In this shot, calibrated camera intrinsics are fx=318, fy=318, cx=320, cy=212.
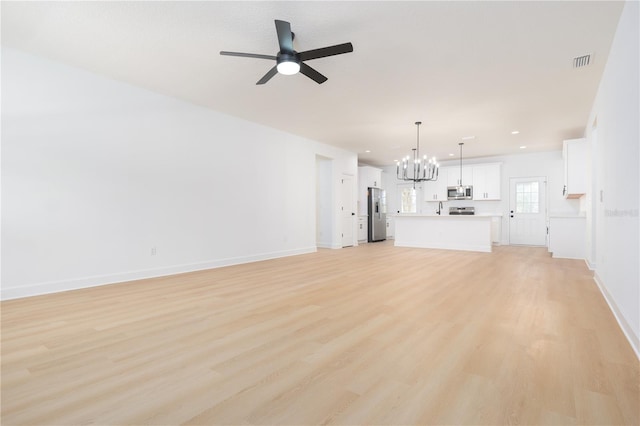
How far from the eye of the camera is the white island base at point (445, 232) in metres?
→ 8.08

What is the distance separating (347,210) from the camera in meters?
9.31

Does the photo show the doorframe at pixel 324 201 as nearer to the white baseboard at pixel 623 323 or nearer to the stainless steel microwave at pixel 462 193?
the stainless steel microwave at pixel 462 193

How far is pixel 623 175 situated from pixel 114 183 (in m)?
5.73

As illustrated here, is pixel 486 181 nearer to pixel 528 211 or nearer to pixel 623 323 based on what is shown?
pixel 528 211

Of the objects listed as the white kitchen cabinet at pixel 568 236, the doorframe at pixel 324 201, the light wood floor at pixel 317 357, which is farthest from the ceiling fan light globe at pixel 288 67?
the white kitchen cabinet at pixel 568 236

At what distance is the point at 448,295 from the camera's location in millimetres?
3711

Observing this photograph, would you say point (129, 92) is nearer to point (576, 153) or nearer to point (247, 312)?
point (247, 312)

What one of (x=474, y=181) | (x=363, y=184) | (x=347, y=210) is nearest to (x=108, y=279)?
(x=347, y=210)

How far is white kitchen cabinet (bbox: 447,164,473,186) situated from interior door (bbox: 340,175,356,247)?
357cm

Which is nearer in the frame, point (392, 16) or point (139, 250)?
point (392, 16)

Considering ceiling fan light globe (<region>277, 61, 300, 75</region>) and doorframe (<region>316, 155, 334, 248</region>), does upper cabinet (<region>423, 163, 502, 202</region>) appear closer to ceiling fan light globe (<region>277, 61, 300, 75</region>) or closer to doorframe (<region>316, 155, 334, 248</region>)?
doorframe (<region>316, 155, 334, 248</region>)

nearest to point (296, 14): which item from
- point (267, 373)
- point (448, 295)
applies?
point (267, 373)

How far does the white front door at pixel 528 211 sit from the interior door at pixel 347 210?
4937mm

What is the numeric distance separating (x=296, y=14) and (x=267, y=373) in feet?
9.84
